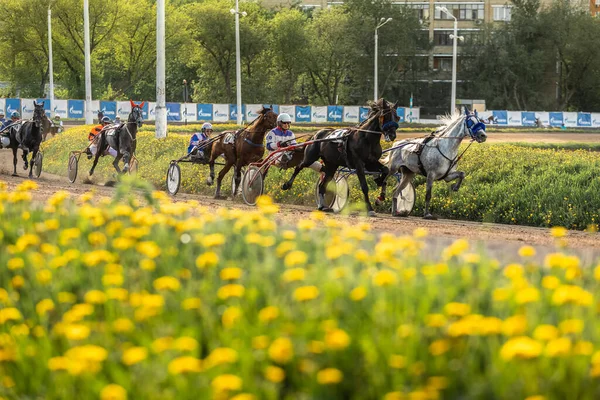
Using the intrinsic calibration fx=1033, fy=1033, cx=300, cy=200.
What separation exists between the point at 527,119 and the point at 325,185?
177 feet

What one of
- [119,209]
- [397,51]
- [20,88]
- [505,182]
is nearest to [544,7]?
[397,51]

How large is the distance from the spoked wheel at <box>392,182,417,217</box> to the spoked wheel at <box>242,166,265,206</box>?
8.05 feet

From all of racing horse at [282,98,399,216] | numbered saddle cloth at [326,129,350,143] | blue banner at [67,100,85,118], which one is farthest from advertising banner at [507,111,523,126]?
numbered saddle cloth at [326,129,350,143]

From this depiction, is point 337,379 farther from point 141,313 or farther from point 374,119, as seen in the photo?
point 374,119

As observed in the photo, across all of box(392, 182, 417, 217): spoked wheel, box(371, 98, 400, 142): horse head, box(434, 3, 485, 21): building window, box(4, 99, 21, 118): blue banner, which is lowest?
box(392, 182, 417, 217): spoked wheel

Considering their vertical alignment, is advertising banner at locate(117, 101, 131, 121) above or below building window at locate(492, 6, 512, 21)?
below

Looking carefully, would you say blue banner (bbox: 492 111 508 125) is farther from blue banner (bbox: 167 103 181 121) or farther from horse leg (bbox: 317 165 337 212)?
horse leg (bbox: 317 165 337 212)

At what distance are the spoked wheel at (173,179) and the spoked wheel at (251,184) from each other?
4.00 meters

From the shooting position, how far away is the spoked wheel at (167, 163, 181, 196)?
2212cm

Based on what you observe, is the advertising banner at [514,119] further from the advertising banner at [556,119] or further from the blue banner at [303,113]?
the blue banner at [303,113]

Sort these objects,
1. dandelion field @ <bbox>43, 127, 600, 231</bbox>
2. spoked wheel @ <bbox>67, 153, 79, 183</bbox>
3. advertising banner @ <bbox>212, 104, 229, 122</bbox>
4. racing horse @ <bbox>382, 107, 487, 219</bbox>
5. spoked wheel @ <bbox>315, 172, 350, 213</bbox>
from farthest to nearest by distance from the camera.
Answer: advertising banner @ <bbox>212, 104, 229, 122</bbox> < spoked wheel @ <bbox>67, 153, 79, 183</bbox> < spoked wheel @ <bbox>315, 172, 350, 213</bbox> < dandelion field @ <bbox>43, 127, 600, 231</bbox> < racing horse @ <bbox>382, 107, 487, 219</bbox>

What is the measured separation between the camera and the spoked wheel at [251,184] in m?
18.3

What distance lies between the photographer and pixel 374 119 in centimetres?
1650

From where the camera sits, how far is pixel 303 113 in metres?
67.0
